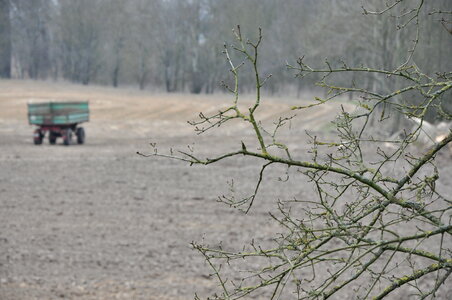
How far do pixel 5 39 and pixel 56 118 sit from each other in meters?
46.2

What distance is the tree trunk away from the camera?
69.6m

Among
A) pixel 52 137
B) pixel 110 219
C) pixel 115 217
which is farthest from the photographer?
pixel 52 137

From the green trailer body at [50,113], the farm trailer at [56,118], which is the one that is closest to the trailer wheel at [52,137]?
the farm trailer at [56,118]

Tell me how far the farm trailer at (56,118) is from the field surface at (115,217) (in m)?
0.57

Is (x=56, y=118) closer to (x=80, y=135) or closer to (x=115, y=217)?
(x=80, y=135)

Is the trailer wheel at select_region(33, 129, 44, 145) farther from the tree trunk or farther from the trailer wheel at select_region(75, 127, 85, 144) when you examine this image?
the tree trunk

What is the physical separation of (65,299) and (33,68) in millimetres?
69583

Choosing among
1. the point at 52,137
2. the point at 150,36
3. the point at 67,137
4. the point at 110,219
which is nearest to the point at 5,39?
the point at 150,36

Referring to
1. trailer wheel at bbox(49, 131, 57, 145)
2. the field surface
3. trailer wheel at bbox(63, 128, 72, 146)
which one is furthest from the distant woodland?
trailer wheel at bbox(63, 128, 72, 146)

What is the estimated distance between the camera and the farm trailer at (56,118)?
27.4m

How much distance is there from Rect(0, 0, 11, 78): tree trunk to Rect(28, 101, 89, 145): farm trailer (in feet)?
144

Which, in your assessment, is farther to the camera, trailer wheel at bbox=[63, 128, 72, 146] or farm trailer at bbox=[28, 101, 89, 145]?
trailer wheel at bbox=[63, 128, 72, 146]

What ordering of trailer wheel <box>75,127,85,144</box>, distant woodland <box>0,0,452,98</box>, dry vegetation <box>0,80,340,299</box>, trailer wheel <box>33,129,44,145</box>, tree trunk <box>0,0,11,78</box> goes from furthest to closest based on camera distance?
1. distant woodland <box>0,0,452,98</box>
2. tree trunk <box>0,0,11,78</box>
3. trailer wheel <box>75,127,85,144</box>
4. trailer wheel <box>33,129,44,145</box>
5. dry vegetation <box>0,80,340,299</box>

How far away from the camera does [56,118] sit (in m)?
27.5
